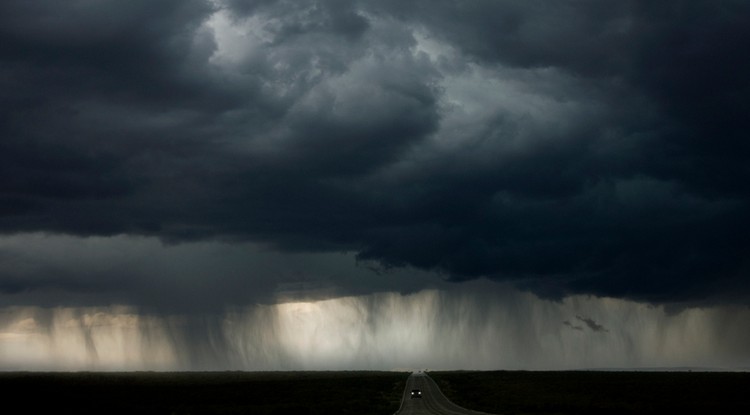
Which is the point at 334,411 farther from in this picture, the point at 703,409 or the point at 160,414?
the point at 703,409

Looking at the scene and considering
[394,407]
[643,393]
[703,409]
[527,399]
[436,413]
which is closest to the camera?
[436,413]

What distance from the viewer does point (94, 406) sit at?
93.6 metres

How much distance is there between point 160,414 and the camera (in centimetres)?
8025

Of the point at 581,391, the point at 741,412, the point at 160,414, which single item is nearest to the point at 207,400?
the point at 160,414

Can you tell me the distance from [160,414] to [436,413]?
96.9ft

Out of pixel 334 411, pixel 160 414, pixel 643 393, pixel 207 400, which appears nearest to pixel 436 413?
pixel 334 411

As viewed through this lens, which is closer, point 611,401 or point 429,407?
point 429,407

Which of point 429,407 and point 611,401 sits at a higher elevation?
point 611,401

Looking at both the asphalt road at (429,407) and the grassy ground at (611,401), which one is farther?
the grassy ground at (611,401)

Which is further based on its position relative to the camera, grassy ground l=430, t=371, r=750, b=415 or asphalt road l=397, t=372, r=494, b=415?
grassy ground l=430, t=371, r=750, b=415

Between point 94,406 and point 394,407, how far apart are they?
37804 millimetres

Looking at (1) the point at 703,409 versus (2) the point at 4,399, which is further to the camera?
(2) the point at 4,399

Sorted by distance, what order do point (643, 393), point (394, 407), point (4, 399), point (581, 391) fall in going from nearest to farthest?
1. point (394, 407)
2. point (4, 399)
3. point (643, 393)
4. point (581, 391)

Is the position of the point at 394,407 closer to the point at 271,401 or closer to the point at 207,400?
the point at 271,401
